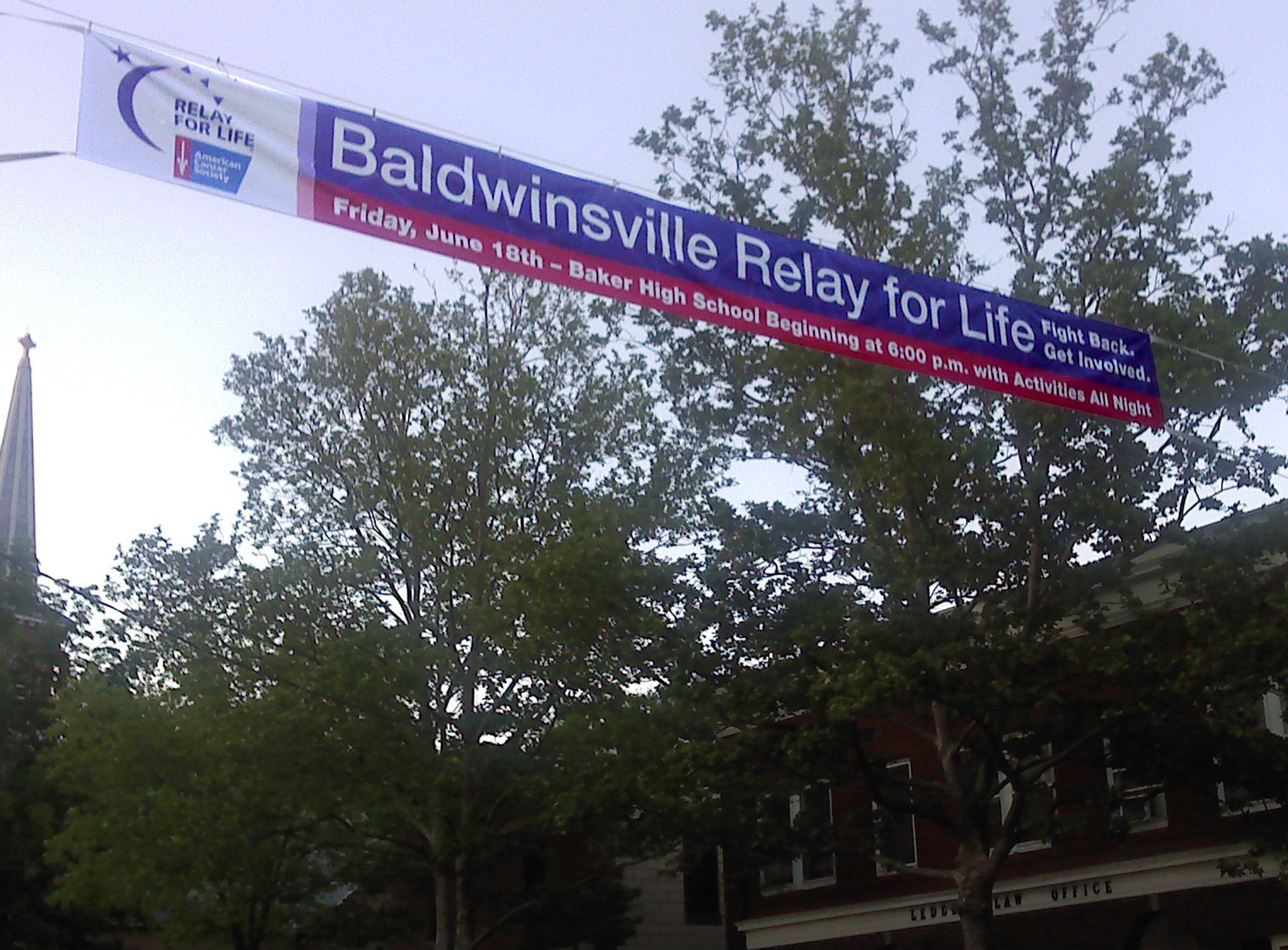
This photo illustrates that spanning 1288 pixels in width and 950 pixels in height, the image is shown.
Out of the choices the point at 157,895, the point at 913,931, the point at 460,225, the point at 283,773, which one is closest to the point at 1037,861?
the point at 913,931

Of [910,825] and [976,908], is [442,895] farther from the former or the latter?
[976,908]

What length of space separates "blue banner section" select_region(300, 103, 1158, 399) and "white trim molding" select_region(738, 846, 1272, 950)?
9.69 metres

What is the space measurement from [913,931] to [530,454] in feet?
37.6

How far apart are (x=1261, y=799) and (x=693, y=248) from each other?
39.8ft

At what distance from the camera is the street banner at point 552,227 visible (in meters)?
11.2

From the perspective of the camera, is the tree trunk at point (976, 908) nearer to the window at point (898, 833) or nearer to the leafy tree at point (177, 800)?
the window at point (898, 833)

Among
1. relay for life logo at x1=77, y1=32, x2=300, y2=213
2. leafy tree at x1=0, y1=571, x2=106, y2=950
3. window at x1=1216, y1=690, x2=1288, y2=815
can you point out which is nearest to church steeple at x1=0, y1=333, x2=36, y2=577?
leafy tree at x1=0, y1=571, x2=106, y2=950

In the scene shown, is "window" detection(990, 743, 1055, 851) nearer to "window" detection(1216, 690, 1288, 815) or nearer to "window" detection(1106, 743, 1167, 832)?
"window" detection(1106, 743, 1167, 832)

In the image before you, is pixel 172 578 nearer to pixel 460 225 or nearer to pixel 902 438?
pixel 902 438

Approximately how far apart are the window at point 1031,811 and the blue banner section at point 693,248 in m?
7.08

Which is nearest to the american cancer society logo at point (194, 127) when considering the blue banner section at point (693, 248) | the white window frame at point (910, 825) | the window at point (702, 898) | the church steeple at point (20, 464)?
the blue banner section at point (693, 248)

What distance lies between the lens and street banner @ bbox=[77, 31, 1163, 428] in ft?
36.8

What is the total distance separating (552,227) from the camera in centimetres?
1243

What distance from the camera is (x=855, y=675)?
59.6 feet
